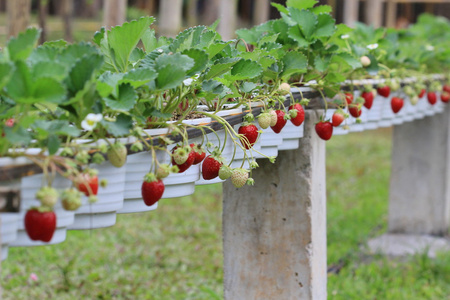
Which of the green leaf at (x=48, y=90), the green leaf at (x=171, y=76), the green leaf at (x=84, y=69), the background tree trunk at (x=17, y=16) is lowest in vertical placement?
the green leaf at (x=48, y=90)

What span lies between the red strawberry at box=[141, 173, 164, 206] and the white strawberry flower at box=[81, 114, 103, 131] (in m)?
0.17

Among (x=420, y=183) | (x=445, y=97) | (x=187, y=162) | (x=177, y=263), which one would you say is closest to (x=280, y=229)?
(x=187, y=162)

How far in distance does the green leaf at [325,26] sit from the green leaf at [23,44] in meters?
1.11

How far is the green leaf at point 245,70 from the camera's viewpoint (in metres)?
1.51

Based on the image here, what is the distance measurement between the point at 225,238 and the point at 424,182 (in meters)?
2.32

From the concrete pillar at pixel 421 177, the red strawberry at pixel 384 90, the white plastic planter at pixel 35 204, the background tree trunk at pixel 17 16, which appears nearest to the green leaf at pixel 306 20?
the red strawberry at pixel 384 90

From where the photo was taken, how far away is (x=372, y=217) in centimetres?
496

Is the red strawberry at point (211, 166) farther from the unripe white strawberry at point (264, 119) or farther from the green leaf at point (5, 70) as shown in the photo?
the green leaf at point (5, 70)

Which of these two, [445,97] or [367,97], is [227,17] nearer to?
[445,97]

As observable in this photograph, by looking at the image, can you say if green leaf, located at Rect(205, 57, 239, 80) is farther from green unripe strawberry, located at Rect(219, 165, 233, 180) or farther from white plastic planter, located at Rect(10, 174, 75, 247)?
white plastic planter, located at Rect(10, 174, 75, 247)

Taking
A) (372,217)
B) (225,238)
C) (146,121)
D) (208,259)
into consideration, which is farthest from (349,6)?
(146,121)

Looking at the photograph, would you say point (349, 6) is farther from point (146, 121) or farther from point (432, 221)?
point (146, 121)

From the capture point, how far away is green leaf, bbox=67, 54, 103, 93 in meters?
1.11

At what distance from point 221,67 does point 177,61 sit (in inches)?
7.5
